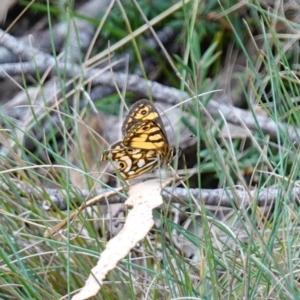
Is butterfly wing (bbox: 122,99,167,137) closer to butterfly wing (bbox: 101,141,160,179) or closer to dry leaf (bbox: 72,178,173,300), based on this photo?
butterfly wing (bbox: 101,141,160,179)

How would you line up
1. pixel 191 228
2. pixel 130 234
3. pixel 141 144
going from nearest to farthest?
pixel 130 234 → pixel 141 144 → pixel 191 228

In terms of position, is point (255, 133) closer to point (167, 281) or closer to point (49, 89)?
point (49, 89)

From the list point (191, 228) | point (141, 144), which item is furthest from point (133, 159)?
point (191, 228)

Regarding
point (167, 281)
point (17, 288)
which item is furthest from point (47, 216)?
point (167, 281)

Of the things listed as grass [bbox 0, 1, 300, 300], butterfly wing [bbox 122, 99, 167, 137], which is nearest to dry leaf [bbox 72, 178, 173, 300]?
grass [bbox 0, 1, 300, 300]

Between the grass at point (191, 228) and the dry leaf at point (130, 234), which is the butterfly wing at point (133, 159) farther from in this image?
the dry leaf at point (130, 234)

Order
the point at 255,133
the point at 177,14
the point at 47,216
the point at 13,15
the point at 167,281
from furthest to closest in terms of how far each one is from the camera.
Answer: the point at 13,15
the point at 177,14
the point at 255,133
the point at 47,216
the point at 167,281

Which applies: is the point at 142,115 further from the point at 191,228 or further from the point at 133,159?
the point at 191,228
